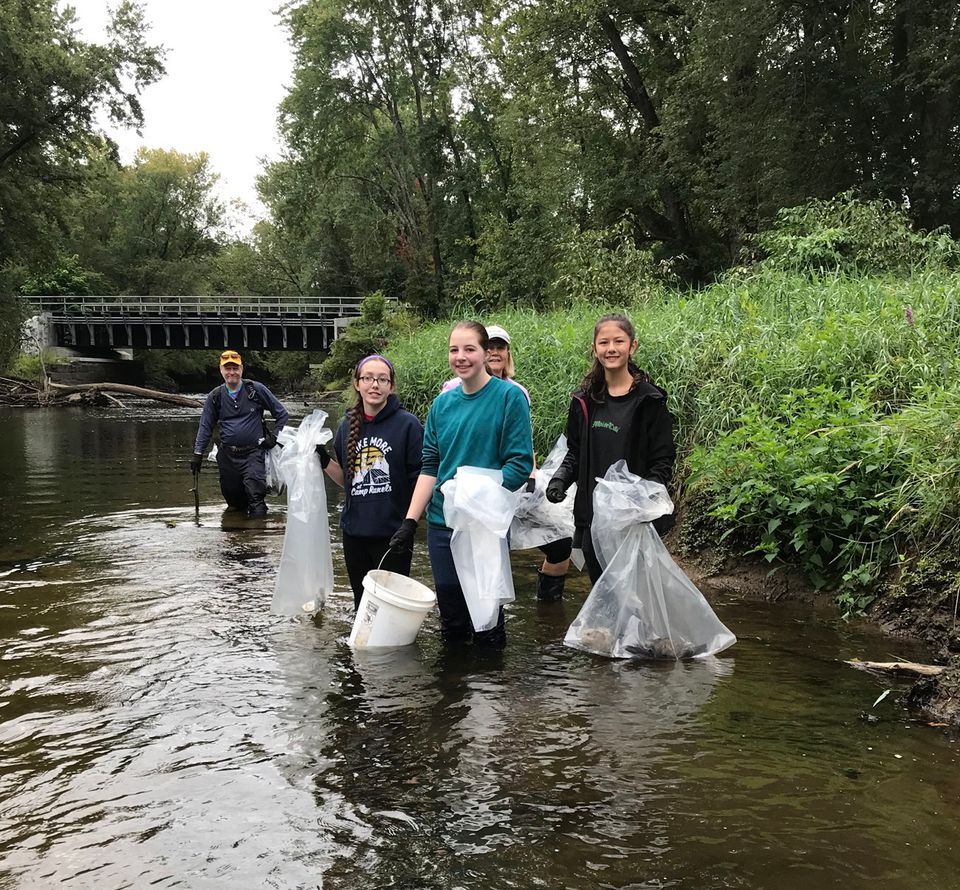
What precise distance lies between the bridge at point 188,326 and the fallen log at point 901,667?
41.1 metres

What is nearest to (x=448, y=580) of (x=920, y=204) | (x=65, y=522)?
(x=65, y=522)

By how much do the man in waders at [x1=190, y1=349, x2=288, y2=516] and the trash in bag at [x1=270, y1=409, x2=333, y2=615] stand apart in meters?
3.29

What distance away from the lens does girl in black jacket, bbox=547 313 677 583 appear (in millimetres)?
4289

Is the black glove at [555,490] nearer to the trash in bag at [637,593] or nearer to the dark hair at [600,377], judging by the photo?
the trash in bag at [637,593]

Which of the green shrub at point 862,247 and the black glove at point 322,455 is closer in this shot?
the black glove at point 322,455

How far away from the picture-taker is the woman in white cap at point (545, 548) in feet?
17.7

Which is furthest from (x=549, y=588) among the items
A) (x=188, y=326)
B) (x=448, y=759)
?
(x=188, y=326)

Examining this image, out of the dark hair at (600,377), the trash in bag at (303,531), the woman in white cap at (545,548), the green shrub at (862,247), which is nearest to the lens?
the dark hair at (600,377)

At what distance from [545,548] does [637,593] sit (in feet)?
3.92

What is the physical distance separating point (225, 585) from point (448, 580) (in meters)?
2.56

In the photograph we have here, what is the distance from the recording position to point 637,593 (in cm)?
427

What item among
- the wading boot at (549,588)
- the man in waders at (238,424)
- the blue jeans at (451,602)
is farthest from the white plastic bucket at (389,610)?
the man in waders at (238,424)

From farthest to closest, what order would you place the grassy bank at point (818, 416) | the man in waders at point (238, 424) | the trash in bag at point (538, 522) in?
1. the man in waders at point (238, 424)
2. the trash in bag at point (538, 522)
3. the grassy bank at point (818, 416)

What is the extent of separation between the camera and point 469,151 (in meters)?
37.3
